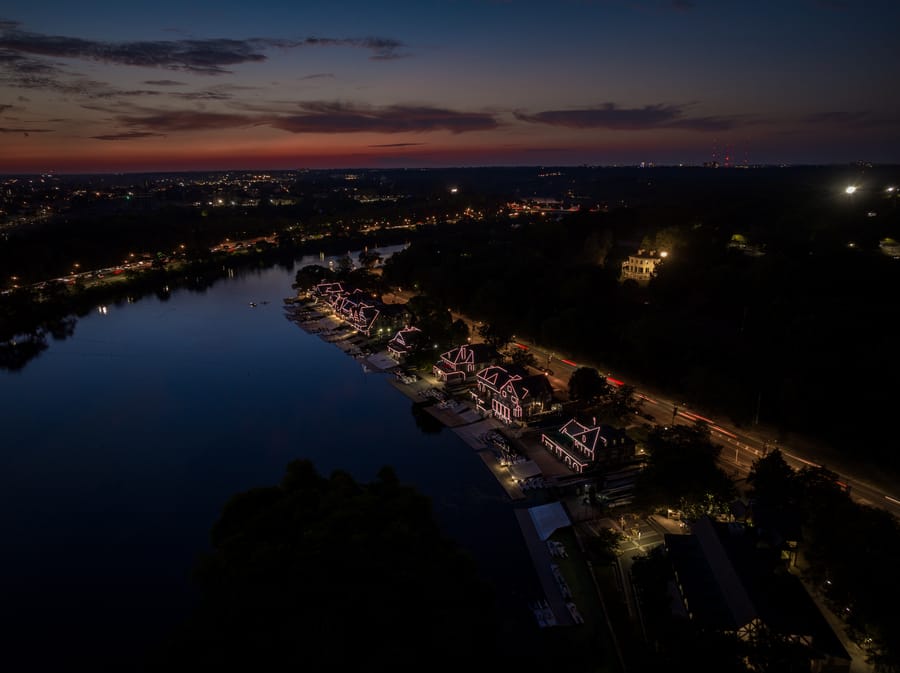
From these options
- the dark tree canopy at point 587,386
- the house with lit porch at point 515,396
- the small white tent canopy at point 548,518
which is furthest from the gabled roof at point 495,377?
the small white tent canopy at point 548,518

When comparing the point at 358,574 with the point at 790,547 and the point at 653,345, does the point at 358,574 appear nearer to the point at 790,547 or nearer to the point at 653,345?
the point at 790,547

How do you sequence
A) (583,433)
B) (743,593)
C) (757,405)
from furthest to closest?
1. (757,405)
2. (583,433)
3. (743,593)

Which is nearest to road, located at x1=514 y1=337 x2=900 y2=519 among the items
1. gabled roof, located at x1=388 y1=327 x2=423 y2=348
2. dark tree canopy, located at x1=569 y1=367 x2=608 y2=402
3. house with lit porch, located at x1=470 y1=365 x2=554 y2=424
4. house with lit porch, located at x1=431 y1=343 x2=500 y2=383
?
dark tree canopy, located at x1=569 y1=367 x2=608 y2=402

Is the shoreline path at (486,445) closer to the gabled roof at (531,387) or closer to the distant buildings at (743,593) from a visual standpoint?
the gabled roof at (531,387)

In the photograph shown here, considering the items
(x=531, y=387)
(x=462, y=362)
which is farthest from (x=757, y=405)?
(x=462, y=362)

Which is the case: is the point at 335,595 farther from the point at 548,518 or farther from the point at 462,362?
the point at 462,362

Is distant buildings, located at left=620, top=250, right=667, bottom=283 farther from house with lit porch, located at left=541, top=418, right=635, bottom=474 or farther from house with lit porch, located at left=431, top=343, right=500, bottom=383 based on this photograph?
house with lit porch, located at left=541, top=418, right=635, bottom=474
